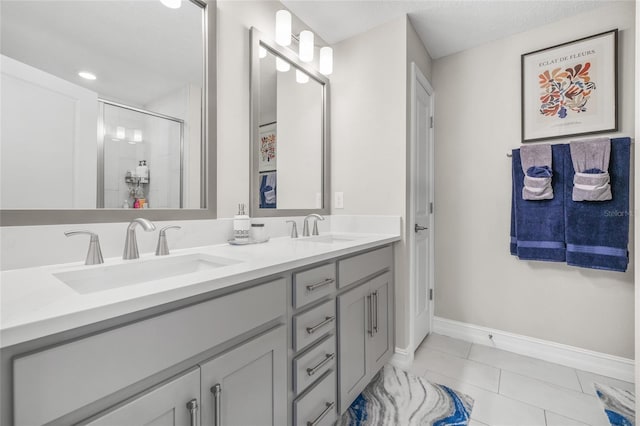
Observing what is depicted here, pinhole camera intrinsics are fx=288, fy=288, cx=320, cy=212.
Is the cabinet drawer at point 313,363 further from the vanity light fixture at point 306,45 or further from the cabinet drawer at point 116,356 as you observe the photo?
the vanity light fixture at point 306,45

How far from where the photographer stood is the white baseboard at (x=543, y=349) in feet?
5.79

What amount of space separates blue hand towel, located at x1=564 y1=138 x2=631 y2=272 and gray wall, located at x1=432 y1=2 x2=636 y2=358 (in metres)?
0.14

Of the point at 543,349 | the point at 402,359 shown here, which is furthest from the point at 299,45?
the point at 543,349

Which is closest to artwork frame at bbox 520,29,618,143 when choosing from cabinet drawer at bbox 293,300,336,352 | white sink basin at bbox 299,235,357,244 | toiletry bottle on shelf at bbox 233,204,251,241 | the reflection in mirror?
white sink basin at bbox 299,235,357,244

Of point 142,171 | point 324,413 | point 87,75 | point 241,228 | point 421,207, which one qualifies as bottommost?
point 324,413

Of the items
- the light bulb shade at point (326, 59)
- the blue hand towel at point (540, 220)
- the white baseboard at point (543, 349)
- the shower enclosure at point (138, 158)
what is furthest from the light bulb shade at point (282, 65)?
the white baseboard at point (543, 349)

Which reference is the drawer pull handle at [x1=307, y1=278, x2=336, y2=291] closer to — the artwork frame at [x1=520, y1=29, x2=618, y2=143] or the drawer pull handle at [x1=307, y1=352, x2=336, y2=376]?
the drawer pull handle at [x1=307, y1=352, x2=336, y2=376]

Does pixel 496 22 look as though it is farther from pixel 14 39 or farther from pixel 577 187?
pixel 14 39

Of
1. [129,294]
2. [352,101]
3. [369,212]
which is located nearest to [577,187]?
[369,212]

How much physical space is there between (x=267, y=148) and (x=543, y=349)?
2305 mm

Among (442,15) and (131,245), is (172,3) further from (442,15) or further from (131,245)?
(442,15)

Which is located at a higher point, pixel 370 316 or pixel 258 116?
pixel 258 116

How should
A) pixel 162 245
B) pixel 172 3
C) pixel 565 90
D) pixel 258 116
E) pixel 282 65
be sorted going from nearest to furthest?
pixel 162 245 < pixel 172 3 < pixel 258 116 < pixel 282 65 < pixel 565 90

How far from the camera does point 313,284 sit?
1129 mm
